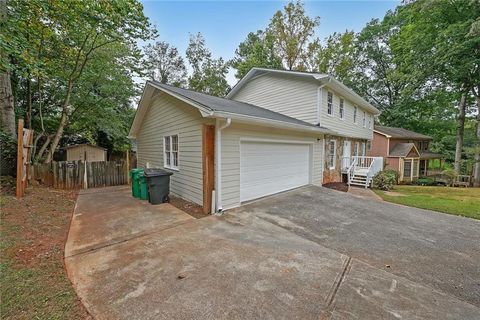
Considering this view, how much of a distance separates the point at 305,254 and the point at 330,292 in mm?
950

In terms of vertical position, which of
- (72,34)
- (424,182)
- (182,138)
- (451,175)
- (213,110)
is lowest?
(424,182)

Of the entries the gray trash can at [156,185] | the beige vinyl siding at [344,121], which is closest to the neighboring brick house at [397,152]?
the beige vinyl siding at [344,121]

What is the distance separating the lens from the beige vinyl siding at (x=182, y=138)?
5922 millimetres

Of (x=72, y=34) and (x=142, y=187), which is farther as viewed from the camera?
(x=72, y=34)

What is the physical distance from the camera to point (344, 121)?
38.7 feet

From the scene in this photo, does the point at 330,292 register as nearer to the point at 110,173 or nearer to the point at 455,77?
the point at 110,173

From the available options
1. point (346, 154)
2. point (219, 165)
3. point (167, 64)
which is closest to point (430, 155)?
point (346, 154)

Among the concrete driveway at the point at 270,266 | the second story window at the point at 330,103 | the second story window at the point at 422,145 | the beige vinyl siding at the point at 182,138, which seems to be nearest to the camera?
the concrete driveway at the point at 270,266

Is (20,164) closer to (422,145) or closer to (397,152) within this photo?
(397,152)

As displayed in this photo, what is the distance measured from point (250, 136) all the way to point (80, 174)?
298 inches

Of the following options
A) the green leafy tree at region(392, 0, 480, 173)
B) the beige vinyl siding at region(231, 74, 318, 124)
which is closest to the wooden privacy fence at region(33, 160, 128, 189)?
the beige vinyl siding at region(231, 74, 318, 124)

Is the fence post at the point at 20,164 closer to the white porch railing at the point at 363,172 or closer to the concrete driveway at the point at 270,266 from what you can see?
the concrete driveway at the point at 270,266

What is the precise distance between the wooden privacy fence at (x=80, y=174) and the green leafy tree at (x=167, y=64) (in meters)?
16.8

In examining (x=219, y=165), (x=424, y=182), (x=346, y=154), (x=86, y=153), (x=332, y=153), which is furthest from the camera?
(x=424, y=182)
